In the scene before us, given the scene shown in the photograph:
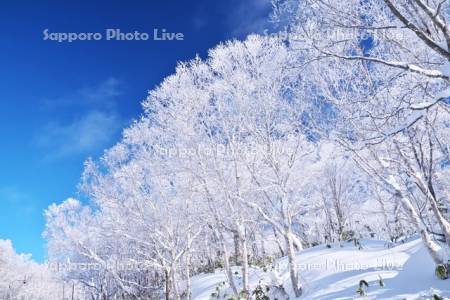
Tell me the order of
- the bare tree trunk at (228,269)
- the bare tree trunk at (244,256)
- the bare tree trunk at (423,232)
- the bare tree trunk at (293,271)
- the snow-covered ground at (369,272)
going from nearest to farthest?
the snow-covered ground at (369,272)
the bare tree trunk at (423,232)
the bare tree trunk at (293,271)
the bare tree trunk at (244,256)
the bare tree trunk at (228,269)

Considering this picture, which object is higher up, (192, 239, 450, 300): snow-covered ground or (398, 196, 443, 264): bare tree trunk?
(398, 196, 443, 264): bare tree trunk

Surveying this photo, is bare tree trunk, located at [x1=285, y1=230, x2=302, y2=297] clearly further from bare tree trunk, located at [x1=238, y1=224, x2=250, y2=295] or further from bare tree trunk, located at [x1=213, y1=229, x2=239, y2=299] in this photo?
bare tree trunk, located at [x1=213, y1=229, x2=239, y2=299]

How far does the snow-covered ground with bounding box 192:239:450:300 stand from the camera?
7098mm

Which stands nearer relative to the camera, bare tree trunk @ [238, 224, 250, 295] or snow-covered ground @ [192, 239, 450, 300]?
snow-covered ground @ [192, 239, 450, 300]

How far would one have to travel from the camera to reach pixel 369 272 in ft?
29.5

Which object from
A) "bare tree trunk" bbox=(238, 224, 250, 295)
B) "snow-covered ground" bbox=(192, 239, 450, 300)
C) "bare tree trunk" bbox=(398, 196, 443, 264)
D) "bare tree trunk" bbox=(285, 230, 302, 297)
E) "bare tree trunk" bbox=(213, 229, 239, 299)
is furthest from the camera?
"bare tree trunk" bbox=(213, 229, 239, 299)

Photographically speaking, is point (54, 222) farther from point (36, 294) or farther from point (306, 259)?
point (36, 294)

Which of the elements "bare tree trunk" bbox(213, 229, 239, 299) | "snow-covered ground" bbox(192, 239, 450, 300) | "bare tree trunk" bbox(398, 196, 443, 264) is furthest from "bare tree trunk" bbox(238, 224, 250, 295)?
"bare tree trunk" bbox(398, 196, 443, 264)

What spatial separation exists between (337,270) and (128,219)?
32.6 feet

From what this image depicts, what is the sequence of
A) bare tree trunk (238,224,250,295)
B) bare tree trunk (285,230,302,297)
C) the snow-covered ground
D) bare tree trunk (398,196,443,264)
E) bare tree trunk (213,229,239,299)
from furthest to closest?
1. bare tree trunk (213,229,239,299)
2. bare tree trunk (238,224,250,295)
3. bare tree trunk (285,230,302,297)
4. bare tree trunk (398,196,443,264)
5. the snow-covered ground

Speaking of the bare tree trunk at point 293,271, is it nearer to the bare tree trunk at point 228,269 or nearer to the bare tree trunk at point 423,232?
the bare tree trunk at point 228,269

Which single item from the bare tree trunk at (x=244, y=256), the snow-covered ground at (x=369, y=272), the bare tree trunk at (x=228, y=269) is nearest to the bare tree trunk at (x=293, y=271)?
the snow-covered ground at (x=369, y=272)

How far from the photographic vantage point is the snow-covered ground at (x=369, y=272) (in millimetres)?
7098

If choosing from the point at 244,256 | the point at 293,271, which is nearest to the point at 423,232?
the point at 293,271
